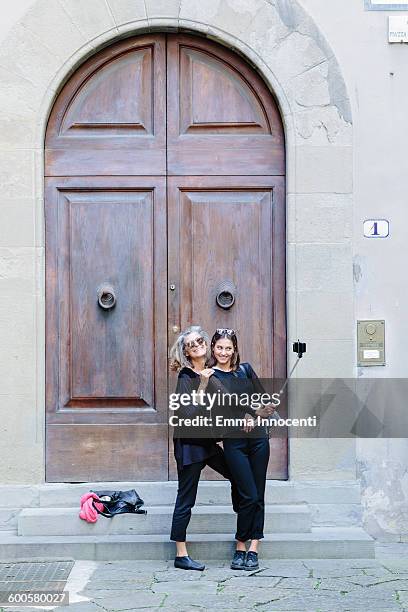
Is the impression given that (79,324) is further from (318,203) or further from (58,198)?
(318,203)

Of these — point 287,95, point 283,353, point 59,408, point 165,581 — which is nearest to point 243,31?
point 287,95

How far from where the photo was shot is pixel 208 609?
18.6 ft

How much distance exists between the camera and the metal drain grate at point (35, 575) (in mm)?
6070

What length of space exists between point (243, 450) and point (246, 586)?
2.96ft

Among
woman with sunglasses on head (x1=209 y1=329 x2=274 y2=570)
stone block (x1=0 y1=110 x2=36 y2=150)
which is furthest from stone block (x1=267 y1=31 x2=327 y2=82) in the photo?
woman with sunglasses on head (x1=209 y1=329 x2=274 y2=570)

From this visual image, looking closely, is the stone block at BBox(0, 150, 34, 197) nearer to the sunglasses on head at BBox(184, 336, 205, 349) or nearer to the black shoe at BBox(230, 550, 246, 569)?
the sunglasses on head at BBox(184, 336, 205, 349)

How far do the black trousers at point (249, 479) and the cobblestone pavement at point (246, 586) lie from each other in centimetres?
28

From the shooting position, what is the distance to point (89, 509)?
6.91 meters

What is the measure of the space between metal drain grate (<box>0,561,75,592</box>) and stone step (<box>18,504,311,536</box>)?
1.08 ft

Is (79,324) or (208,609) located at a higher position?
(79,324)

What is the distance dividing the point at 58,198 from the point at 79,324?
95 centimetres

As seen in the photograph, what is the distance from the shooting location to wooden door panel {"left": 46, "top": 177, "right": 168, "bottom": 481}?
7.31 meters

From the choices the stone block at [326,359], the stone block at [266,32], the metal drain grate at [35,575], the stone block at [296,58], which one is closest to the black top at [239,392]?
the stone block at [326,359]

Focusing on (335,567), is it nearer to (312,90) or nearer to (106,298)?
(106,298)
